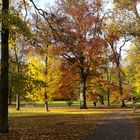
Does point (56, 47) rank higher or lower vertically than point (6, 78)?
higher

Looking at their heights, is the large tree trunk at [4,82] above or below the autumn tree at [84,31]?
below

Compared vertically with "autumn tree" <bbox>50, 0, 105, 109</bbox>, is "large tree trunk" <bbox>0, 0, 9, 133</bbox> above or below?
below

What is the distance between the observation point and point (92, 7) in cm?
5644

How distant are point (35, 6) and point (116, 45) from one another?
4995 cm

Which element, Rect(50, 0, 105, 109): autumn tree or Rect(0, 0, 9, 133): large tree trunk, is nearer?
Rect(0, 0, 9, 133): large tree trunk

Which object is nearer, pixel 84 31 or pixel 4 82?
pixel 4 82

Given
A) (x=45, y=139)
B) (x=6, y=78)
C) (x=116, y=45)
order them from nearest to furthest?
(x=45, y=139), (x=6, y=78), (x=116, y=45)

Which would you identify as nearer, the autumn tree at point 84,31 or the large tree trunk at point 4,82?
the large tree trunk at point 4,82

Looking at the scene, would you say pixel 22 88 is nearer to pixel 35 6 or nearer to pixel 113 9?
pixel 35 6

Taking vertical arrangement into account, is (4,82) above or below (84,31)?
below

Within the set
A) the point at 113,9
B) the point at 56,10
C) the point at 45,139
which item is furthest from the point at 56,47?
the point at 45,139

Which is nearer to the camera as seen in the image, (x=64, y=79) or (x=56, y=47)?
(x=56, y=47)

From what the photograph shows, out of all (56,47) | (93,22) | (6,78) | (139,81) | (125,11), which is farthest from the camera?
(139,81)

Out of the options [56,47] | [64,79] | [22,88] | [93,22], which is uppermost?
[93,22]
